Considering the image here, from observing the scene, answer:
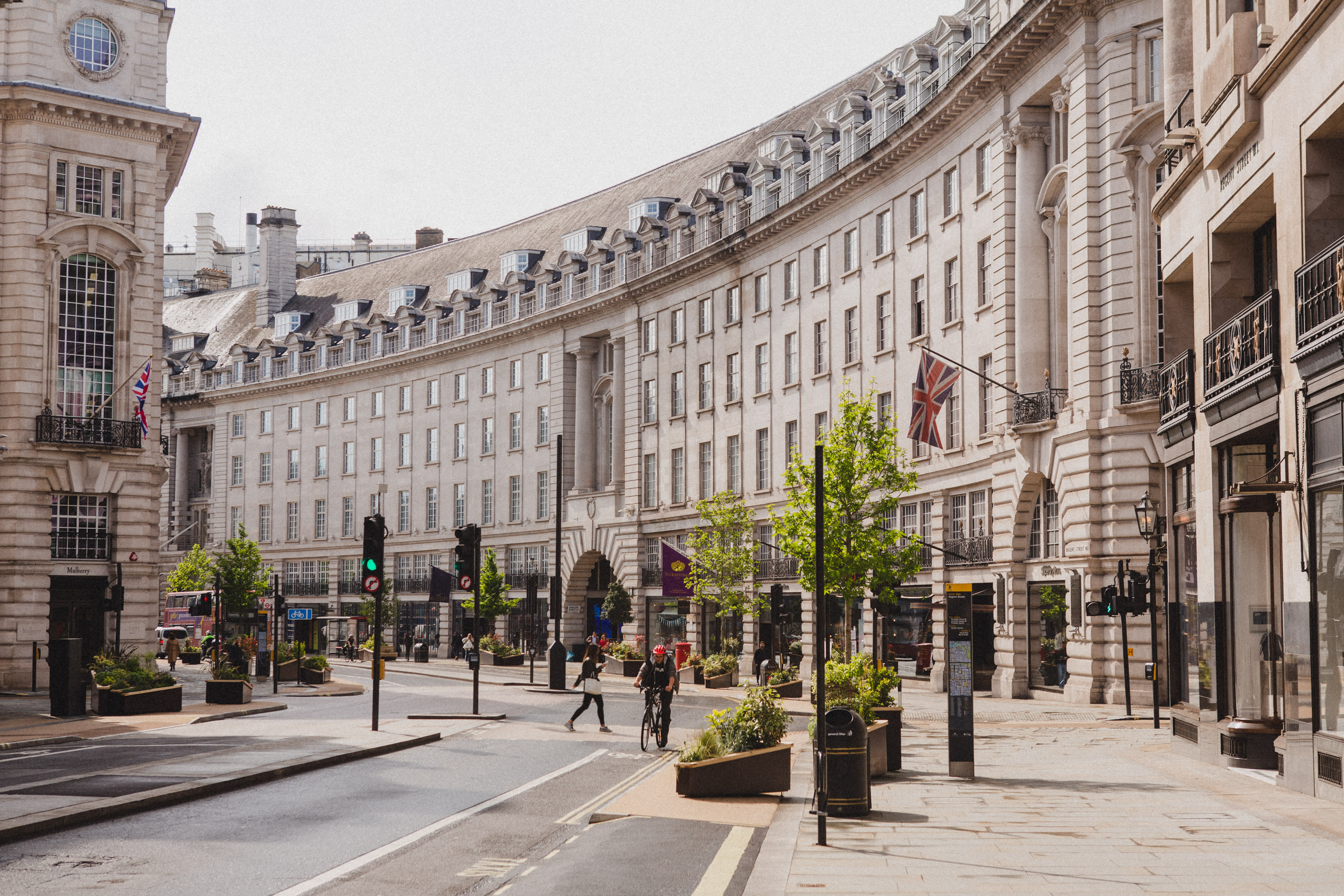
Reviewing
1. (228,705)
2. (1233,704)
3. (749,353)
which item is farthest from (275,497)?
(1233,704)

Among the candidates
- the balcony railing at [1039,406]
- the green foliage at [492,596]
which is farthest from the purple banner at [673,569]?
the green foliage at [492,596]

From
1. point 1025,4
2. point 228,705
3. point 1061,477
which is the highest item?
point 1025,4

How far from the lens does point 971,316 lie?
45.7 m

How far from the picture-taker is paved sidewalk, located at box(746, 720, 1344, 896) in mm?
11430

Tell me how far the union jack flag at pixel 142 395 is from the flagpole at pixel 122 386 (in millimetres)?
243

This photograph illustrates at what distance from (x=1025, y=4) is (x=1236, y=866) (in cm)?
3323

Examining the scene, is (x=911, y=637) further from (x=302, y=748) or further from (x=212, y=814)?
(x=212, y=814)

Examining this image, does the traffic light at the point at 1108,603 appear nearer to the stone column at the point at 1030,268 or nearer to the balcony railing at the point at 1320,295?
the stone column at the point at 1030,268

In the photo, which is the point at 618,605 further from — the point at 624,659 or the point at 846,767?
the point at 846,767

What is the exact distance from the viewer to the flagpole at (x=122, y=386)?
46.9 metres

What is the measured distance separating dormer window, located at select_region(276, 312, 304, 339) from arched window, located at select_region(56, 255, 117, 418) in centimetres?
5452

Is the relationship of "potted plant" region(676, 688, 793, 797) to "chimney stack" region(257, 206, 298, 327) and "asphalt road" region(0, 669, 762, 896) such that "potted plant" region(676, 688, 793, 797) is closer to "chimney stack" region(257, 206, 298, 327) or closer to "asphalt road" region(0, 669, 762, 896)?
"asphalt road" region(0, 669, 762, 896)

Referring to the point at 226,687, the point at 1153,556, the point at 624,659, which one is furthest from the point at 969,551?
the point at 226,687

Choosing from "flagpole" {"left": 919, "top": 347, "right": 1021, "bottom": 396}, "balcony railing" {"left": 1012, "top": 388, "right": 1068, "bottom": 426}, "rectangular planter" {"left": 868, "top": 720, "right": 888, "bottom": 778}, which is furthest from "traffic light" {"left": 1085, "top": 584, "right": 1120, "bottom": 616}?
"rectangular planter" {"left": 868, "top": 720, "right": 888, "bottom": 778}
